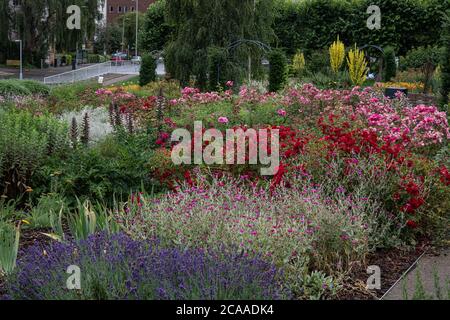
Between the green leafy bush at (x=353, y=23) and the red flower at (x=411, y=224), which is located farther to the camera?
the green leafy bush at (x=353, y=23)

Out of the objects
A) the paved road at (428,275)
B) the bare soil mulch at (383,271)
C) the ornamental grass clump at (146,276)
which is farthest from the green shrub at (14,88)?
the paved road at (428,275)

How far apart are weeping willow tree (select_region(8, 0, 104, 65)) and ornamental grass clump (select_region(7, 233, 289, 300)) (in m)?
39.0

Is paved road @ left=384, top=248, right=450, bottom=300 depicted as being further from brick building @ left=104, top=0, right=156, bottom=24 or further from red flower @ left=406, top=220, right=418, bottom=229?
brick building @ left=104, top=0, right=156, bottom=24

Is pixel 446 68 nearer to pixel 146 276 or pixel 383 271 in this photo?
pixel 383 271

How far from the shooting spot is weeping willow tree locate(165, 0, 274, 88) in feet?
73.8

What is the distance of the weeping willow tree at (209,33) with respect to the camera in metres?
22.5

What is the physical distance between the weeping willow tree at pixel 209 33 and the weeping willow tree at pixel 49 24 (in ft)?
64.3

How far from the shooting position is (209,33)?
22.8m

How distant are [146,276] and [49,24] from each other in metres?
46.9

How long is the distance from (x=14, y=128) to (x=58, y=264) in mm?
4047

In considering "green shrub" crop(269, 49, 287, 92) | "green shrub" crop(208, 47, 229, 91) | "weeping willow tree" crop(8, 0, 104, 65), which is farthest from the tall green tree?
"green shrub" crop(269, 49, 287, 92)

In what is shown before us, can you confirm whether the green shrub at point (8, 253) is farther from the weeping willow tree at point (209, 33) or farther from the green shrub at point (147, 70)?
the green shrub at point (147, 70)

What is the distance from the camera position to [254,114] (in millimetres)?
10578

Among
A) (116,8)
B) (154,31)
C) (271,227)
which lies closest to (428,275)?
(271,227)
